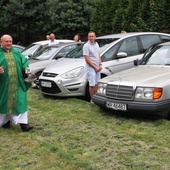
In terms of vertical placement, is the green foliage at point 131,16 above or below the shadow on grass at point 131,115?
above

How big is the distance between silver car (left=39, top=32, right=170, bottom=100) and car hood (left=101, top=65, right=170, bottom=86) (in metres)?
1.38

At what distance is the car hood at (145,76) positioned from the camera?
6266 mm


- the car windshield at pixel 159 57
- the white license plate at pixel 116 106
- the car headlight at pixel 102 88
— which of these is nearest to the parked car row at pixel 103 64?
the car windshield at pixel 159 57

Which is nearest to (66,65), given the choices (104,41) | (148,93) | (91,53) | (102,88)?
(91,53)

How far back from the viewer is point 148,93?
6125 mm

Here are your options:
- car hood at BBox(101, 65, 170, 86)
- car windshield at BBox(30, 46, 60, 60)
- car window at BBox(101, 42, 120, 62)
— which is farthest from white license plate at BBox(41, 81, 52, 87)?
car windshield at BBox(30, 46, 60, 60)

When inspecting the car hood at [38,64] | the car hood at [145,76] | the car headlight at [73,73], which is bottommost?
the car hood at [38,64]

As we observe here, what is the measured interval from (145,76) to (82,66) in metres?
2.31

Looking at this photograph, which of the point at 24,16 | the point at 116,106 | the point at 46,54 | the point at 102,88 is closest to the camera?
the point at 116,106

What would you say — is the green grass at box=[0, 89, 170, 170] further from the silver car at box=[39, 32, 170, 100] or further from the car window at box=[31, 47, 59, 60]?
the car window at box=[31, 47, 59, 60]

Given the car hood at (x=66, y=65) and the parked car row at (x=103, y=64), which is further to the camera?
the car hood at (x=66, y=65)

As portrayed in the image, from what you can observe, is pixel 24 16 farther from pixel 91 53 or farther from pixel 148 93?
pixel 148 93

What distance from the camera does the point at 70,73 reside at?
8.50 m

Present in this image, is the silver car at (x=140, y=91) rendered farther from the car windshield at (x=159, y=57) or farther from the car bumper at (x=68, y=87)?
the car bumper at (x=68, y=87)
